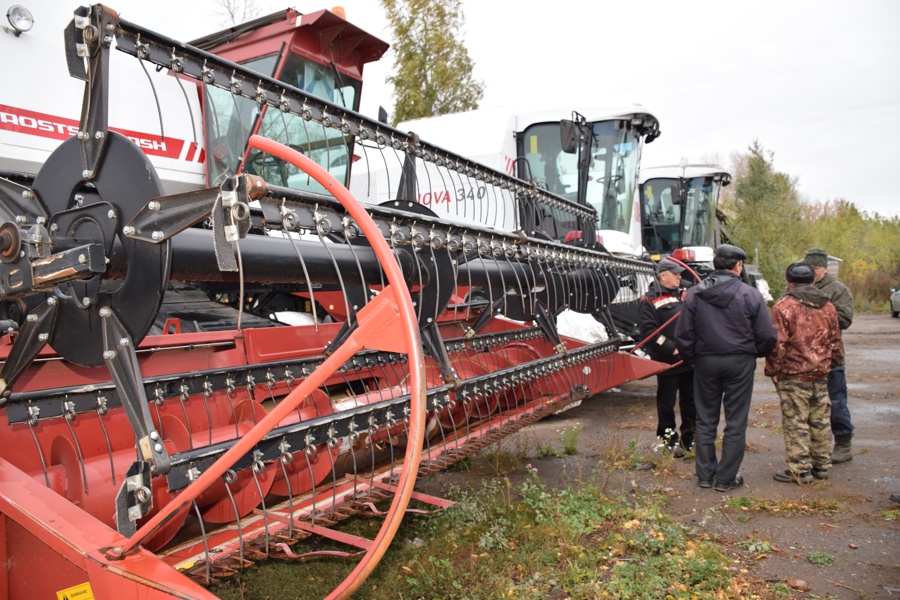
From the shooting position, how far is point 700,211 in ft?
44.7

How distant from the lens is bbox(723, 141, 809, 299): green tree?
22.0 meters

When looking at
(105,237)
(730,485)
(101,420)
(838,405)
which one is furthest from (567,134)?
(105,237)

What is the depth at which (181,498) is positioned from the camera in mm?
1758

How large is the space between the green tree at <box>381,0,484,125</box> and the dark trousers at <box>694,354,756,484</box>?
11.8m

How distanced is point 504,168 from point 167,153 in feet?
16.7

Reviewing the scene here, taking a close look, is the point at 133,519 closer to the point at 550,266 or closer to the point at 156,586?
the point at 156,586

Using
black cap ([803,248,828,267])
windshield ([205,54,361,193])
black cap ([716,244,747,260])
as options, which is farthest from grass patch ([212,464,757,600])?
black cap ([803,248,828,267])

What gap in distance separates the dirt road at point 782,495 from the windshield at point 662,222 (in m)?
5.87

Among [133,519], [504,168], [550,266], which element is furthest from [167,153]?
[504,168]

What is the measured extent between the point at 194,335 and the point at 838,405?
183 inches

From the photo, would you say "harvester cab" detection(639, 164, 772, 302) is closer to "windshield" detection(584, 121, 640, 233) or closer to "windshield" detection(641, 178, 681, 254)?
"windshield" detection(641, 178, 681, 254)

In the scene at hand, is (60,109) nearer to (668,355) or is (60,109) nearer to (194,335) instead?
(194,335)

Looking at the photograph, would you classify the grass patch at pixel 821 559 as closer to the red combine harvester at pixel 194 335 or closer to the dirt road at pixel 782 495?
the dirt road at pixel 782 495

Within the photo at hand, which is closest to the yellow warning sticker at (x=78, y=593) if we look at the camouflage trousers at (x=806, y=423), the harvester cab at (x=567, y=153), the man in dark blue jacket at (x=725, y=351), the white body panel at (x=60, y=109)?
the white body panel at (x=60, y=109)
